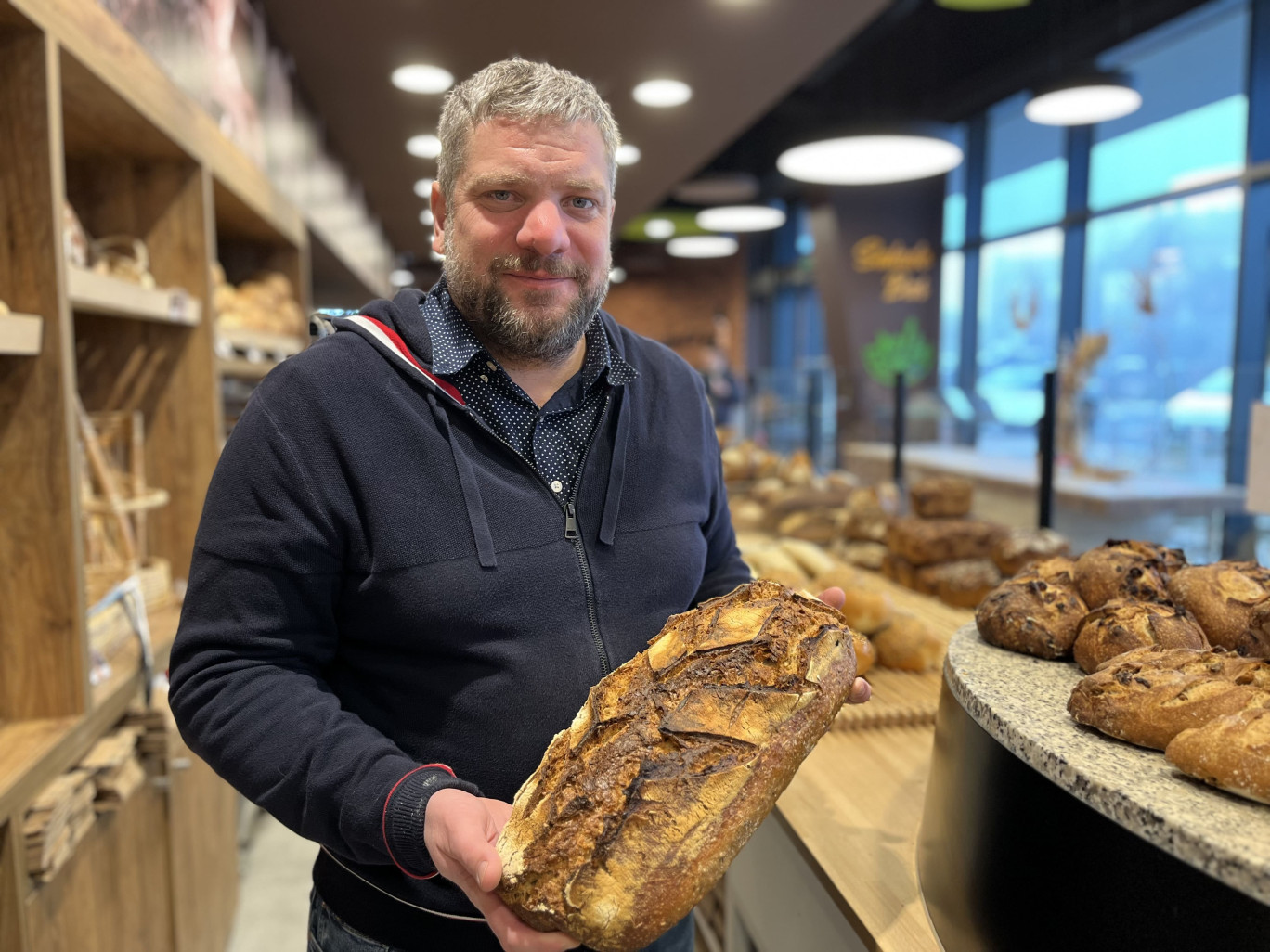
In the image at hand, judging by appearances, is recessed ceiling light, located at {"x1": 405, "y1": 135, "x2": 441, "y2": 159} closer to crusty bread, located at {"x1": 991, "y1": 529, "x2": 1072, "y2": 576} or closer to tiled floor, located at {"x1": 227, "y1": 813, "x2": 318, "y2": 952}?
tiled floor, located at {"x1": 227, "y1": 813, "x2": 318, "y2": 952}

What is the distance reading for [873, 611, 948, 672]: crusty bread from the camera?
2.21m

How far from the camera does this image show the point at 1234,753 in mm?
819

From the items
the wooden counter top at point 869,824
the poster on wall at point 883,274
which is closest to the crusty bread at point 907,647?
the wooden counter top at point 869,824

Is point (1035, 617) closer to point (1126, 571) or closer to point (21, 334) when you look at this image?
point (1126, 571)

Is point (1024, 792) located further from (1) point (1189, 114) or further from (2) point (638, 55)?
(1) point (1189, 114)

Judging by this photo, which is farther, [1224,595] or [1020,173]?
[1020,173]

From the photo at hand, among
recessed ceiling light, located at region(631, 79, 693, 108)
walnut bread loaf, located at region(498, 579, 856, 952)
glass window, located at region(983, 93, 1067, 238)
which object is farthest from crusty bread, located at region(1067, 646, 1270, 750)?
glass window, located at region(983, 93, 1067, 238)

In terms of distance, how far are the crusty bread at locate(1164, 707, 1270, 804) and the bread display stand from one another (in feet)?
0.06

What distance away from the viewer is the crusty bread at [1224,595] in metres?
1.12

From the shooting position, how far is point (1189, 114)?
6.58 metres

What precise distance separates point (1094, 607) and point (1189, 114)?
6.88 meters

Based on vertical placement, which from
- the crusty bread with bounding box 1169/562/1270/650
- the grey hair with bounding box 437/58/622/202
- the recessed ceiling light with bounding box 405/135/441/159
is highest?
the recessed ceiling light with bounding box 405/135/441/159

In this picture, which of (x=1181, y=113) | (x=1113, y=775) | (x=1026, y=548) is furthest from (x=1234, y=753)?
(x=1181, y=113)

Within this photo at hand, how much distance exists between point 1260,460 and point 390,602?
1720 millimetres
